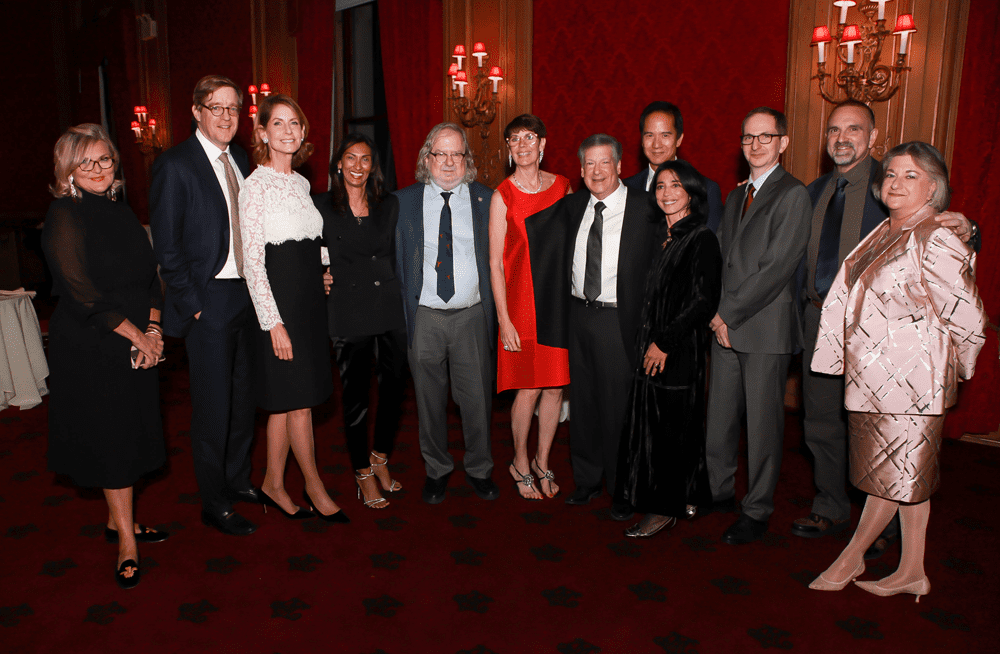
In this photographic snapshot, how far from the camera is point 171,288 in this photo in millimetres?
2736

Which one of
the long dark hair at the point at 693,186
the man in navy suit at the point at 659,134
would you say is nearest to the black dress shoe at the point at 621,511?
the long dark hair at the point at 693,186

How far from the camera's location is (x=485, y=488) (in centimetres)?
341

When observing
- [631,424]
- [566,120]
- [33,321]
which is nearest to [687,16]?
[566,120]

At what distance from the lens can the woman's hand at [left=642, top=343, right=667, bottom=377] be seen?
2742 mm

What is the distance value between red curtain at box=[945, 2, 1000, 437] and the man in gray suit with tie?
6.25 ft

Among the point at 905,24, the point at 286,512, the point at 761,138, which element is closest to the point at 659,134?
the point at 761,138

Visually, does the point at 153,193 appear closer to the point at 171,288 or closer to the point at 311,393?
the point at 171,288

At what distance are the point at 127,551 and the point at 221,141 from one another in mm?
1717

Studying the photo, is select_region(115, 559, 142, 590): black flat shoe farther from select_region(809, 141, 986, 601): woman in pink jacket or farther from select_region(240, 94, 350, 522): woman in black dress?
select_region(809, 141, 986, 601): woman in pink jacket

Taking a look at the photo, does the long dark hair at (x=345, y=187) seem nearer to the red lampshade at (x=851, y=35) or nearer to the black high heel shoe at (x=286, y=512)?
the black high heel shoe at (x=286, y=512)

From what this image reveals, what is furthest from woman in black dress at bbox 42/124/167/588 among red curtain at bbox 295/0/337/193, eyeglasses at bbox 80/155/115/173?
red curtain at bbox 295/0/337/193

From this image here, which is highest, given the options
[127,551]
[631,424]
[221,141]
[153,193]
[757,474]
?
[221,141]

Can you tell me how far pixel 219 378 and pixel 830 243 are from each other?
2688mm

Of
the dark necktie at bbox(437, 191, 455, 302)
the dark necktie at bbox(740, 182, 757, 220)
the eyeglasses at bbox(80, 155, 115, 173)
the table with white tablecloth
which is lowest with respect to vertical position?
the table with white tablecloth
